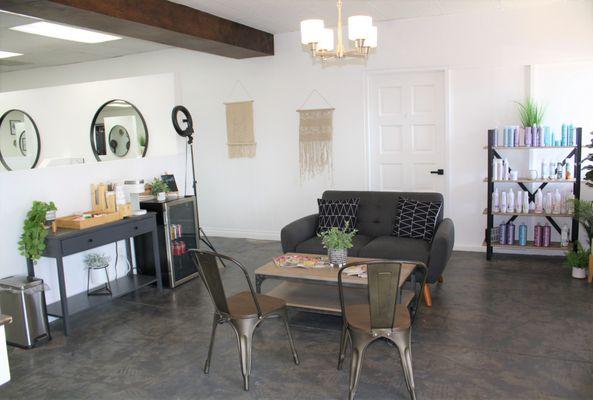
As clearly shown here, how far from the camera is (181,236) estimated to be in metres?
5.19

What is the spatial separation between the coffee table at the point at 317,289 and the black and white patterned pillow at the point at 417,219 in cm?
92

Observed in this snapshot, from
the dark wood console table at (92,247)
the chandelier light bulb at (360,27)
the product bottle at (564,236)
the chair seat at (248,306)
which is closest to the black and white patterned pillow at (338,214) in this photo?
the dark wood console table at (92,247)

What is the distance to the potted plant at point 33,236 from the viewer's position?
379 centimetres

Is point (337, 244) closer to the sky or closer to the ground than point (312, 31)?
closer to the ground

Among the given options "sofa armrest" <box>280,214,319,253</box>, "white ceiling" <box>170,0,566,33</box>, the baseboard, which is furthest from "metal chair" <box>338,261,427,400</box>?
the baseboard

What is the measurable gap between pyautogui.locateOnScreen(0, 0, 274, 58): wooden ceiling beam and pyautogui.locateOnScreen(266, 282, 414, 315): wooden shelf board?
2553 millimetres

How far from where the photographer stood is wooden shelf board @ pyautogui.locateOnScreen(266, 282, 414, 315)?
12.2 feet

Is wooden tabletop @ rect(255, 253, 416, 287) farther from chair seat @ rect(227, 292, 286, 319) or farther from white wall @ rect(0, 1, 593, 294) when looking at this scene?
white wall @ rect(0, 1, 593, 294)

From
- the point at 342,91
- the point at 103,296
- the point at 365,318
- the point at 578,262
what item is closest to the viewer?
the point at 365,318

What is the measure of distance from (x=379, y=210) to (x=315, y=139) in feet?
5.55

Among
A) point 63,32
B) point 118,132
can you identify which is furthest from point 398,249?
point 118,132

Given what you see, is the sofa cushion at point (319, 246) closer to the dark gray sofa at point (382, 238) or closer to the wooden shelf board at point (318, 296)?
the dark gray sofa at point (382, 238)

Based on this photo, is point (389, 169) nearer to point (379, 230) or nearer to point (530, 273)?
point (379, 230)

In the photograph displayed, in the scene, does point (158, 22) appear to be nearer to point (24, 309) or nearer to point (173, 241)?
point (173, 241)
